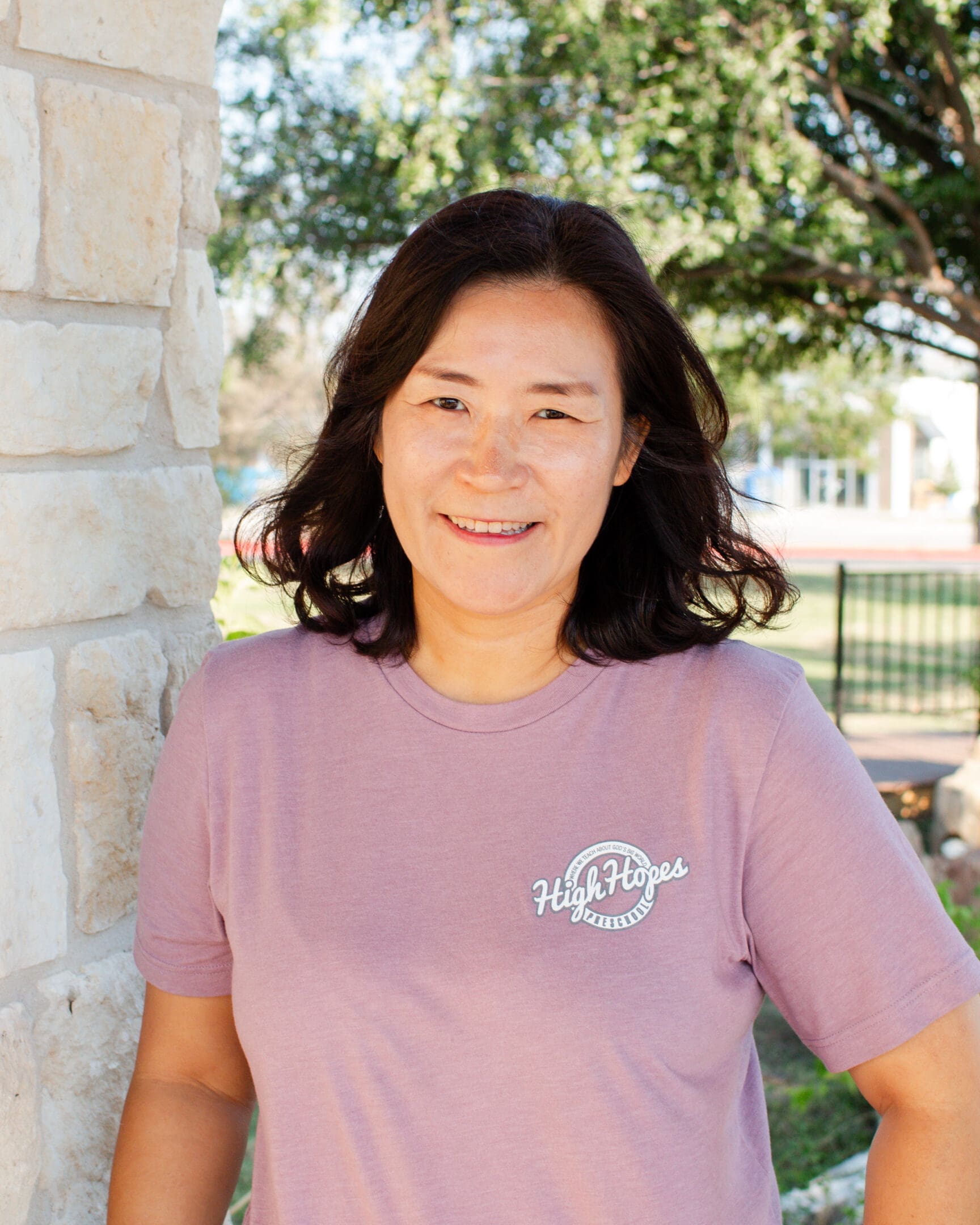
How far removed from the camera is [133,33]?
1558 millimetres

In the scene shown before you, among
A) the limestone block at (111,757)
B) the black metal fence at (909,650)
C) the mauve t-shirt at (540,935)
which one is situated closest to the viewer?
the mauve t-shirt at (540,935)

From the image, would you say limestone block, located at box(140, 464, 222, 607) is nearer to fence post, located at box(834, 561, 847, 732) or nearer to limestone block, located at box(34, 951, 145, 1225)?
limestone block, located at box(34, 951, 145, 1225)

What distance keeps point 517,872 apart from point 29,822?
1.88ft

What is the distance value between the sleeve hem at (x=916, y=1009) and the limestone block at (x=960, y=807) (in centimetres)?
569

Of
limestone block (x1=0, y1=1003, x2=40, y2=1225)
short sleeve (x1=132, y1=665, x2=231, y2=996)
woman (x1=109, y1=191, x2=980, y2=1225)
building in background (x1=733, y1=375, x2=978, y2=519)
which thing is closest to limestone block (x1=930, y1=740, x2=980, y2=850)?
woman (x1=109, y1=191, x2=980, y2=1225)

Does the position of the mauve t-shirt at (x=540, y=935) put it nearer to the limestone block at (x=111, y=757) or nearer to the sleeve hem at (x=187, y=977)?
the sleeve hem at (x=187, y=977)

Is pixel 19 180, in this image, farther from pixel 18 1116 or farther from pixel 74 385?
pixel 18 1116

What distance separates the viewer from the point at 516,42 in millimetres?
7809

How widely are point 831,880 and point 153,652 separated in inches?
34.9

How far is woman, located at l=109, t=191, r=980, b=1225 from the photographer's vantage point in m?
1.30

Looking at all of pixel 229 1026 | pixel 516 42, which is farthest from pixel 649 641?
pixel 516 42

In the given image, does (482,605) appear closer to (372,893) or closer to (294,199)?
(372,893)

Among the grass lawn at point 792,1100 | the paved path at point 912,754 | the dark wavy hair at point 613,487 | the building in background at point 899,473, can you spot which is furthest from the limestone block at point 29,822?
the building in background at point 899,473

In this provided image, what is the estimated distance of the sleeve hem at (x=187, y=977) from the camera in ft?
4.77
